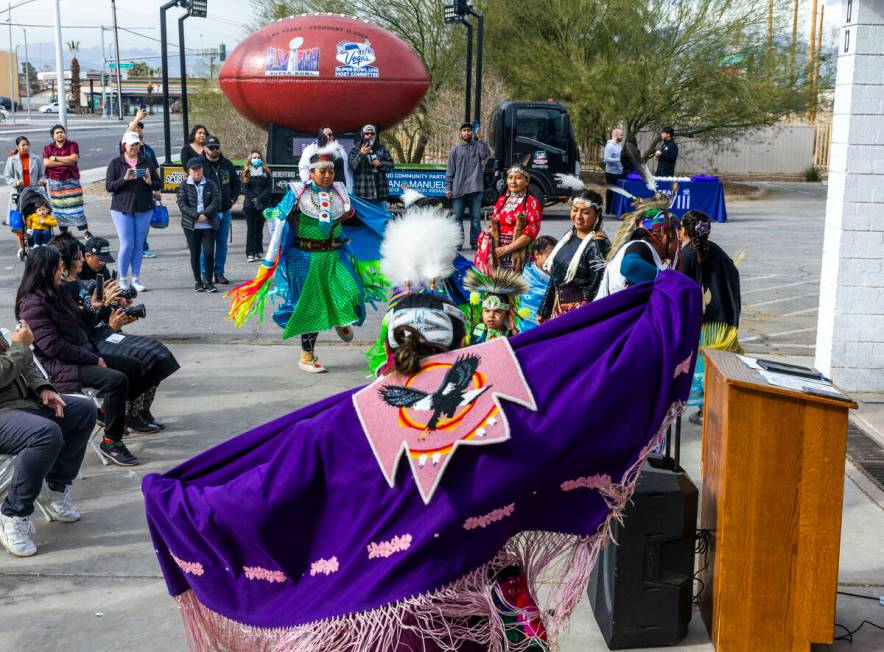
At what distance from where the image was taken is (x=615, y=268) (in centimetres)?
549

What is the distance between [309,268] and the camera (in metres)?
8.48

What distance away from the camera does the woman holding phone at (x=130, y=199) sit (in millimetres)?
11445

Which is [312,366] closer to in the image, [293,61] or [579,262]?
[579,262]

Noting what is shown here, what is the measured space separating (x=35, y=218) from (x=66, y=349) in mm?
7206

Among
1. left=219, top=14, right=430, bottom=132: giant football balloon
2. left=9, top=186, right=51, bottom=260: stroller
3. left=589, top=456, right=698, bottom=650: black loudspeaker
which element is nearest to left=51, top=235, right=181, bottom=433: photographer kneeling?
left=589, top=456, right=698, bottom=650: black loudspeaker

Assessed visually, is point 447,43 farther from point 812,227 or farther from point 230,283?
point 230,283

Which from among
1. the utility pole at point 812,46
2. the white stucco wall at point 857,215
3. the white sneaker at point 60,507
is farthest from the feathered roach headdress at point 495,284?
the utility pole at point 812,46

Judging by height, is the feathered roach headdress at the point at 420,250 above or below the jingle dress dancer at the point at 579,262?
above

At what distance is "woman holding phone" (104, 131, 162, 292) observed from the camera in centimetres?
1145

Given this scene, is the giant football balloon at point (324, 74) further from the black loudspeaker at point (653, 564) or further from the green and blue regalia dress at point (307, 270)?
the black loudspeaker at point (653, 564)

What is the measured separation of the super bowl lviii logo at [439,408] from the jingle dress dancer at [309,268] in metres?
5.76

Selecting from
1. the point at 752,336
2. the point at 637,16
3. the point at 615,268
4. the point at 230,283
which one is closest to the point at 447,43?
the point at 637,16

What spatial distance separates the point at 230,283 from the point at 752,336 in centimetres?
613

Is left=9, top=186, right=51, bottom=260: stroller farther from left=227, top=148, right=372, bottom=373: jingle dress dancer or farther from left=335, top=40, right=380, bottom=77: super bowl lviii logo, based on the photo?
left=227, top=148, right=372, bottom=373: jingle dress dancer
